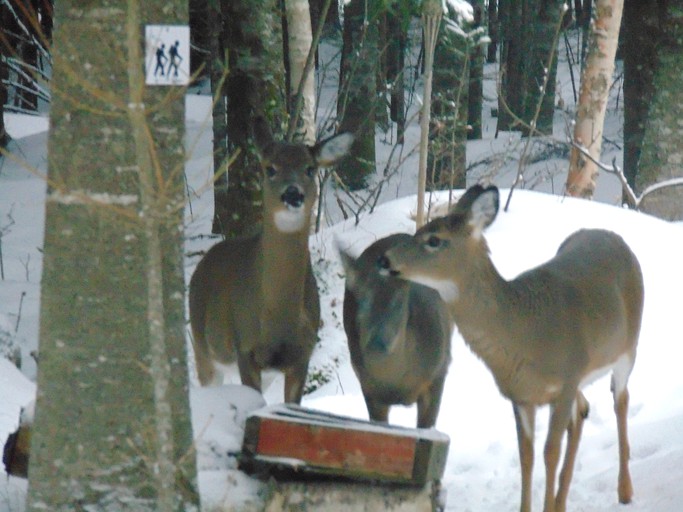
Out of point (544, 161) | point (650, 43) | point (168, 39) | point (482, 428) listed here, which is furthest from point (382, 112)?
point (168, 39)

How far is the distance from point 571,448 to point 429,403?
0.73 m

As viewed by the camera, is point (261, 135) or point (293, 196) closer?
point (293, 196)

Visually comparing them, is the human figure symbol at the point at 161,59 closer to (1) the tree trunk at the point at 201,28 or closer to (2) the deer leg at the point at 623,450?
(2) the deer leg at the point at 623,450

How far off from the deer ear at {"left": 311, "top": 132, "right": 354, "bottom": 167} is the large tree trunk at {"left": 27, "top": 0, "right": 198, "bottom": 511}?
2122 millimetres

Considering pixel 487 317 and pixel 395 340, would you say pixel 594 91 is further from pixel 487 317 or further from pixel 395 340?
pixel 487 317

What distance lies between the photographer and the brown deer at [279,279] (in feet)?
18.3

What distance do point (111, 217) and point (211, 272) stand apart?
2.89 m

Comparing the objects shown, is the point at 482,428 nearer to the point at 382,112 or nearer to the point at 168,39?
the point at 168,39

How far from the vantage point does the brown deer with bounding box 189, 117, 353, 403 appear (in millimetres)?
5578

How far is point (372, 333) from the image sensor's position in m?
5.59

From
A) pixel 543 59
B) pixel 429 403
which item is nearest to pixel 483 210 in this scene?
pixel 429 403

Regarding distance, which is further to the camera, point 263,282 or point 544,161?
point 544,161

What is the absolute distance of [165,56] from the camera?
3486 mm

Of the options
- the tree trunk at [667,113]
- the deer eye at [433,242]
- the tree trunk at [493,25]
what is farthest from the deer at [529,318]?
the tree trunk at [493,25]
